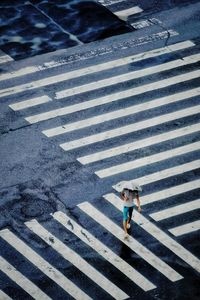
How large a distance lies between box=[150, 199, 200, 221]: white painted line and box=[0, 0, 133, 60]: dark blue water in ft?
24.6

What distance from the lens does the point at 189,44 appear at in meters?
18.8

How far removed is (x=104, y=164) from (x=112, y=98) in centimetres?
275

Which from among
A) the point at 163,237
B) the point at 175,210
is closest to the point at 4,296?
the point at 163,237

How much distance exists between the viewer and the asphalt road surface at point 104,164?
480 inches

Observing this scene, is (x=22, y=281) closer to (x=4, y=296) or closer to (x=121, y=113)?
(x=4, y=296)

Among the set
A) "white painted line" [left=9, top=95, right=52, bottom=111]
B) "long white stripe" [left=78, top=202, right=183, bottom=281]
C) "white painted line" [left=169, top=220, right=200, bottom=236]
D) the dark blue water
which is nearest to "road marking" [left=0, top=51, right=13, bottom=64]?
the dark blue water

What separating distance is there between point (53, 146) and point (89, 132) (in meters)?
1.04

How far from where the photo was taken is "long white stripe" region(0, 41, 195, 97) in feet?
57.3

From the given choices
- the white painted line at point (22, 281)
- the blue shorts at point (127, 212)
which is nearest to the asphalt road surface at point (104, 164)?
the white painted line at point (22, 281)

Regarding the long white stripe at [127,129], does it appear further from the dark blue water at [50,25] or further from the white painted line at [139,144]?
the dark blue water at [50,25]

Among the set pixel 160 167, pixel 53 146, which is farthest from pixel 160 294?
pixel 53 146

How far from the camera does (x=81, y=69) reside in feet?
59.1

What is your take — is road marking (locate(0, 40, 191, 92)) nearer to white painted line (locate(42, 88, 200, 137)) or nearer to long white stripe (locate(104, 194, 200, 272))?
white painted line (locate(42, 88, 200, 137))

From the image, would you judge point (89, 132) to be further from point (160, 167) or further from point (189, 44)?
point (189, 44)
